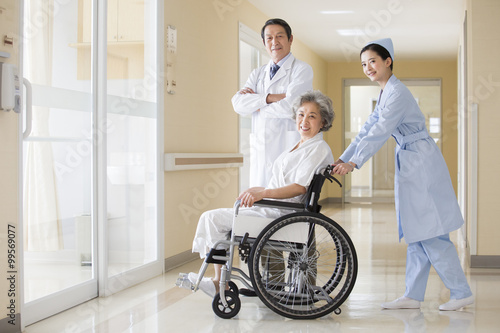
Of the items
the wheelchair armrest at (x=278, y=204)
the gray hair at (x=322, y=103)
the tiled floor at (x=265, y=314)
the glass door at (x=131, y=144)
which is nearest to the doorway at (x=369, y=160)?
the tiled floor at (x=265, y=314)

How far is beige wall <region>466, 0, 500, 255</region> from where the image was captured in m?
4.43

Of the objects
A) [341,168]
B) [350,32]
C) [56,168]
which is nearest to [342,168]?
[341,168]

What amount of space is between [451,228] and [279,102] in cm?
115

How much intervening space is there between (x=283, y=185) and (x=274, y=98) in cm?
A: 67

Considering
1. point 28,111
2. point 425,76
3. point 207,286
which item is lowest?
point 207,286

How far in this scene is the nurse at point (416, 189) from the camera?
9.83 ft

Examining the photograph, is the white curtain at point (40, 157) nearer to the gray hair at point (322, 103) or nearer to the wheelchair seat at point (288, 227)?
the wheelchair seat at point (288, 227)

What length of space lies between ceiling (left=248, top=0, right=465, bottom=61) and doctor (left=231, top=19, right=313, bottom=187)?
3.03 m

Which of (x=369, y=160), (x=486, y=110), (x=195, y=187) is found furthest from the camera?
(x=369, y=160)

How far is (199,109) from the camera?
4.81 meters

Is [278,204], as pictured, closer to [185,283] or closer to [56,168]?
[185,283]

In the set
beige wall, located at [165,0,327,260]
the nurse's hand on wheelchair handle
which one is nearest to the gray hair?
the nurse's hand on wheelchair handle

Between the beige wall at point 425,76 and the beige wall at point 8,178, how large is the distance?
8614 mm

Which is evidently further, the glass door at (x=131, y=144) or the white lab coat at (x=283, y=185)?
the glass door at (x=131, y=144)
